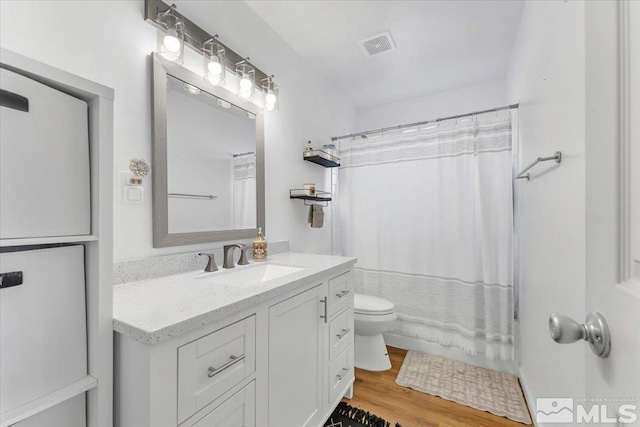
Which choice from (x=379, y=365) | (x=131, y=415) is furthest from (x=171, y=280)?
(x=379, y=365)

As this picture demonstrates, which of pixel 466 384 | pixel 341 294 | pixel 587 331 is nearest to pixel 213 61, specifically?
pixel 341 294

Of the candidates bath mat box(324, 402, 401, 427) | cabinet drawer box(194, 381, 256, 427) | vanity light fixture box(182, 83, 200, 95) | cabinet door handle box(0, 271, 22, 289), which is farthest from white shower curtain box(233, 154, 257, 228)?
bath mat box(324, 402, 401, 427)

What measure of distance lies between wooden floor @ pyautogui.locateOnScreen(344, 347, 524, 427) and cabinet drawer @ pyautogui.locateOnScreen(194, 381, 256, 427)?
3.20ft

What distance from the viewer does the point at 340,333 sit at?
1.56m

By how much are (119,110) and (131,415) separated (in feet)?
3.54

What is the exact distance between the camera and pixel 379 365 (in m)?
2.03

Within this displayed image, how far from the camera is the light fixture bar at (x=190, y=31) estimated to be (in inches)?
→ 47.1

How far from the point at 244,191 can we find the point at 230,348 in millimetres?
1027

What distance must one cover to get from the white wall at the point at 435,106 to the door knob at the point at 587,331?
8.96ft

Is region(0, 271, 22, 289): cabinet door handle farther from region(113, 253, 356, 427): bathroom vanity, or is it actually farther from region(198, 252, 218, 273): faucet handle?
region(198, 252, 218, 273): faucet handle

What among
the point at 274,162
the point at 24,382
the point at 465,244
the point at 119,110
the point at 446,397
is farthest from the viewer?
the point at 465,244

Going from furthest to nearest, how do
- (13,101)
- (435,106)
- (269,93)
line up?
1. (435,106)
2. (269,93)
3. (13,101)

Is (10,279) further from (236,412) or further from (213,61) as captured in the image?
(213,61)

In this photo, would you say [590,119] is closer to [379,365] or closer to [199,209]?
[199,209]
